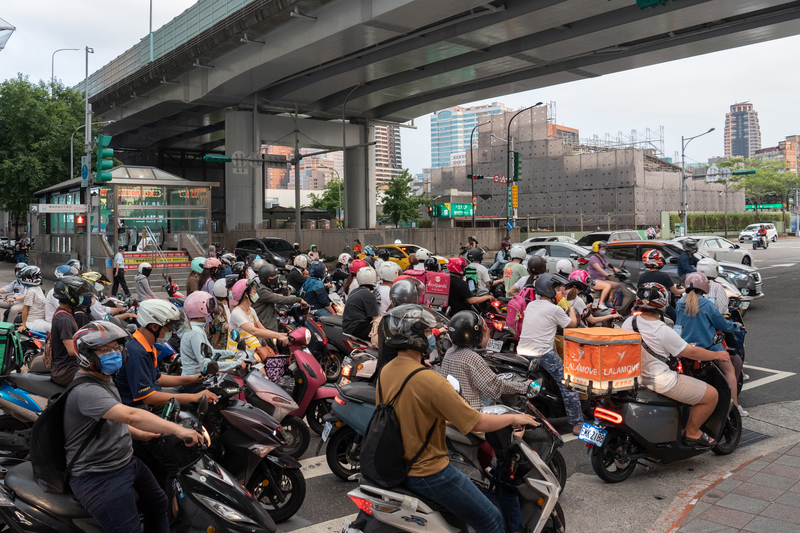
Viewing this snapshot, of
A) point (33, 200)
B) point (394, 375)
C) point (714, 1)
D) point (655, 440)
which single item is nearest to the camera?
point (394, 375)

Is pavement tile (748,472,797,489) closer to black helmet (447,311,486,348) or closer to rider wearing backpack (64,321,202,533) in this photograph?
black helmet (447,311,486,348)

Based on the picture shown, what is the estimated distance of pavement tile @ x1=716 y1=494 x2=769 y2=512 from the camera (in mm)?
4727

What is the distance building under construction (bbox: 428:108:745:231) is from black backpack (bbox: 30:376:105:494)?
56.7 m

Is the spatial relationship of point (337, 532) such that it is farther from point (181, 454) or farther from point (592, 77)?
point (592, 77)

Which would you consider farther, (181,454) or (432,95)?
(432,95)

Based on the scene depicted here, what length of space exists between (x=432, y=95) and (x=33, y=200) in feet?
78.4

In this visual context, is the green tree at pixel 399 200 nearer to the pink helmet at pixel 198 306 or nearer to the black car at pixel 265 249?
the black car at pixel 265 249

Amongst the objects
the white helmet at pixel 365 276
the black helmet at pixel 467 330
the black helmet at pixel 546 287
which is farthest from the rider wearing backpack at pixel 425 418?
the white helmet at pixel 365 276

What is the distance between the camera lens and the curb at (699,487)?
4.64 metres

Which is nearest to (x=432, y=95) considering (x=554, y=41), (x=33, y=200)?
(x=554, y=41)

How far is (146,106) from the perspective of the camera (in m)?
44.4

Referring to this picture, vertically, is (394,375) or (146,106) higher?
(146,106)

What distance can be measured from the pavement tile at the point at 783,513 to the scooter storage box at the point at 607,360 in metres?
1.26

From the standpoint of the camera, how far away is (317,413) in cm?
689
